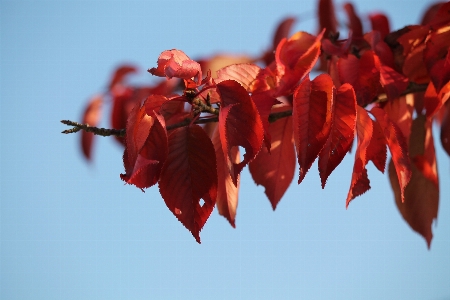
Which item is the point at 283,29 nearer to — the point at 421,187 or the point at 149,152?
the point at 421,187

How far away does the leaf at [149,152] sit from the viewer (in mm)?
417

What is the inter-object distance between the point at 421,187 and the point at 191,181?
1.26 feet

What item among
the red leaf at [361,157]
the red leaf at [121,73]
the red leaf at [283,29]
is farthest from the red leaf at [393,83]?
the red leaf at [121,73]

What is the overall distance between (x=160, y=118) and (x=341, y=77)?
238 mm

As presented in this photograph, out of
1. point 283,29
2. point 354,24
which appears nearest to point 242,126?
point 354,24

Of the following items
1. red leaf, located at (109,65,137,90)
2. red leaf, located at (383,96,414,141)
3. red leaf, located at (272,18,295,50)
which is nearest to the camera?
red leaf, located at (383,96,414,141)

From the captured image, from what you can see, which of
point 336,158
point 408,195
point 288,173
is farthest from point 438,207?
point 336,158

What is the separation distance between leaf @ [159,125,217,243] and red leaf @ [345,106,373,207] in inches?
4.9

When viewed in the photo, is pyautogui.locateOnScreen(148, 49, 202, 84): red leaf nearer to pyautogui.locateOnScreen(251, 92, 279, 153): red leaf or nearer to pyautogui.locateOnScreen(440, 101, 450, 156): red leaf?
pyautogui.locateOnScreen(251, 92, 279, 153): red leaf

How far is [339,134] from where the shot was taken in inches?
17.2

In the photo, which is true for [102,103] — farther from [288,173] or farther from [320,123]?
[320,123]

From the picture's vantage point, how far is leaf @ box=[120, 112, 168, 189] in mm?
417

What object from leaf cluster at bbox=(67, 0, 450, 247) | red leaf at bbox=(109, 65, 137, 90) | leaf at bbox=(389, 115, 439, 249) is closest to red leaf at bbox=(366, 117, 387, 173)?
leaf cluster at bbox=(67, 0, 450, 247)

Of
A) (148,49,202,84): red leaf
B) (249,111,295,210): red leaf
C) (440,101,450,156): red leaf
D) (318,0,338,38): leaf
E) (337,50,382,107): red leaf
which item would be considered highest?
(148,49,202,84): red leaf
